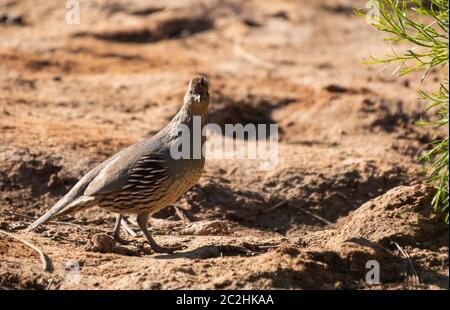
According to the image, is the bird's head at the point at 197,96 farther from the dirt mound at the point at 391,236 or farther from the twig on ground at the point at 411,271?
the twig on ground at the point at 411,271

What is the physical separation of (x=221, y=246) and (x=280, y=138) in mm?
4103

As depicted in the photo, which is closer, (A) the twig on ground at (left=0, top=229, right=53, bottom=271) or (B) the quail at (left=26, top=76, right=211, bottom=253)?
(A) the twig on ground at (left=0, top=229, right=53, bottom=271)

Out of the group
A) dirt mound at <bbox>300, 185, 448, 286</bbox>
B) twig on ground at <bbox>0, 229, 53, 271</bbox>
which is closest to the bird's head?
dirt mound at <bbox>300, 185, 448, 286</bbox>

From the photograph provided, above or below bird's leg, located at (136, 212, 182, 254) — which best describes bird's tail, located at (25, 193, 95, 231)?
above

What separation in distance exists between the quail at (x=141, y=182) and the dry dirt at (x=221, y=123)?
31 cm

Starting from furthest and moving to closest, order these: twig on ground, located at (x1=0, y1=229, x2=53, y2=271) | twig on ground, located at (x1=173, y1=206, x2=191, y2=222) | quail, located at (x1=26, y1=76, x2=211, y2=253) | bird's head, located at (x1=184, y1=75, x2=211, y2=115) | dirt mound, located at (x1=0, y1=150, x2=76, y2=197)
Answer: dirt mound, located at (x1=0, y1=150, x2=76, y2=197) → twig on ground, located at (x1=173, y1=206, x2=191, y2=222) → bird's head, located at (x1=184, y1=75, x2=211, y2=115) → quail, located at (x1=26, y1=76, x2=211, y2=253) → twig on ground, located at (x1=0, y1=229, x2=53, y2=271)

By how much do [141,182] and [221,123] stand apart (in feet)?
13.7

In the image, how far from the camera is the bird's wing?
20.1 feet

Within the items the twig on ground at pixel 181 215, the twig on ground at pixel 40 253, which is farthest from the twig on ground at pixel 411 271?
the twig on ground at pixel 40 253

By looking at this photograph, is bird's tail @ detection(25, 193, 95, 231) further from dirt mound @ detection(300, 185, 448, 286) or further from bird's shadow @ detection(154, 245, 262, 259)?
dirt mound @ detection(300, 185, 448, 286)

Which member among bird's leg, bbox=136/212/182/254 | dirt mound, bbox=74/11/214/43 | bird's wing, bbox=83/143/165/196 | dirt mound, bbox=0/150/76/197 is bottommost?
bird's leg, bbox=136/212/182/254

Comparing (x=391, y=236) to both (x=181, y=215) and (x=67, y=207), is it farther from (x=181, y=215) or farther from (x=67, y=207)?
(x=67, y=207)

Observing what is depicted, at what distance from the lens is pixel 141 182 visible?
20.0 ft

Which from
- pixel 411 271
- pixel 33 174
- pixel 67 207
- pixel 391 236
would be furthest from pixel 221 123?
pixel 411 271
